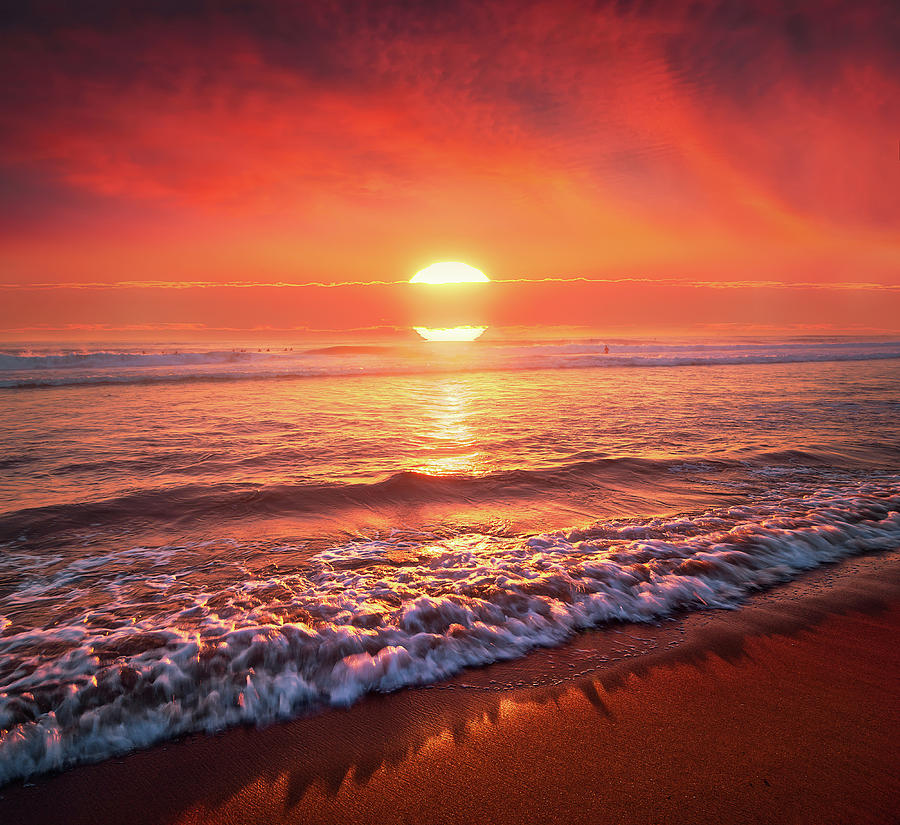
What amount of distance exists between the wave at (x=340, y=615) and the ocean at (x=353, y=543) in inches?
0.6

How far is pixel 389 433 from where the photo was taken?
9.36 m

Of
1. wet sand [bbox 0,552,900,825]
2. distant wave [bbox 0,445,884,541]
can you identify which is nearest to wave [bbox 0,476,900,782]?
wet sand [bbox 0,552,900,825]

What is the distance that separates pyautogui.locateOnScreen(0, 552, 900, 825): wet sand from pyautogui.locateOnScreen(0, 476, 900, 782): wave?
7.0 inches

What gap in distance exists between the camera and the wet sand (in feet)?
6.69

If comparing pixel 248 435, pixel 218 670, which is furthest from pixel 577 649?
pixel 248 435

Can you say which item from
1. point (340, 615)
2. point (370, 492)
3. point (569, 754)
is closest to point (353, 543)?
point (340, 615)

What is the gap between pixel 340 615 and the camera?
10.8 ft

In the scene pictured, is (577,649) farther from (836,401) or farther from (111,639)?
(836,401)

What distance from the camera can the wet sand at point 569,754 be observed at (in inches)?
80.3

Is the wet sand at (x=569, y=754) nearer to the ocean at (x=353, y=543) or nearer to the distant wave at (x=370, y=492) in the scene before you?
the ocean at (x=353, y=543)

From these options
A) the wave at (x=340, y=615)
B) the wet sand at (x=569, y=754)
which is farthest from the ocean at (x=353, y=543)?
the wet sand at (x=569, y=754)

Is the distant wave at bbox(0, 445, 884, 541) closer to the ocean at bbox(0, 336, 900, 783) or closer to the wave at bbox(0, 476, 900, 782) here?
the ocean at bbox(0, 336, 900, 783)

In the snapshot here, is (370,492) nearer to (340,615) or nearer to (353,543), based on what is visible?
(353,543)

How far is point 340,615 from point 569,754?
5.20 ft
